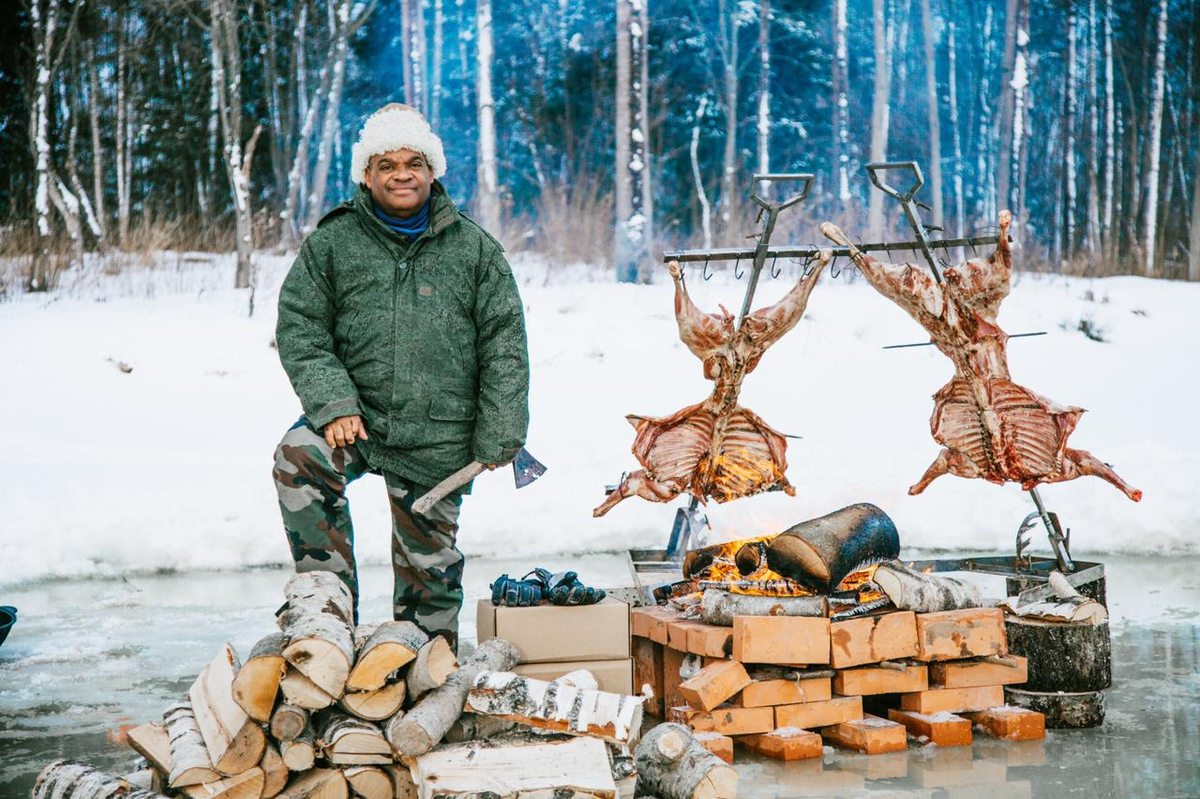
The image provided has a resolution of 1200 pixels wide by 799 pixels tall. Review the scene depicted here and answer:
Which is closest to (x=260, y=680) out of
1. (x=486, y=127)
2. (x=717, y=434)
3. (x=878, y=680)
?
(x=878, y=680)

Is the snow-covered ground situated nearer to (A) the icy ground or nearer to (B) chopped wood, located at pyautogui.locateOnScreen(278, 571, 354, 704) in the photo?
(A) the icy ground

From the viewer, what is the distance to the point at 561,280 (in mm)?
13195

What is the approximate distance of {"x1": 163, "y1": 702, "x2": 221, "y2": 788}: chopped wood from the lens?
9.46 ft

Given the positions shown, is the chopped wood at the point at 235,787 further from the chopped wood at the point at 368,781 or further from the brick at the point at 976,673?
the brick at the point at 976,673

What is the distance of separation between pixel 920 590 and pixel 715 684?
2.83ft

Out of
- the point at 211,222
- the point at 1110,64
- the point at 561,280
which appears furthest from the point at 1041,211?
the point at 211,222

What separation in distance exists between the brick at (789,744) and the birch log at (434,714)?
3.60 ft

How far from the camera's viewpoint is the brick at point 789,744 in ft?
12.2

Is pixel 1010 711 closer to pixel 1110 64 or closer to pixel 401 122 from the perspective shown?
pixel 401 122

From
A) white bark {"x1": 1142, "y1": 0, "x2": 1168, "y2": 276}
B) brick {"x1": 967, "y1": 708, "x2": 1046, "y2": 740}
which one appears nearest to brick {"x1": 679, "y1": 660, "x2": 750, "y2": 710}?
brick {"x1": 967, "y1": 708, "x2": 1046, "y2": 740}

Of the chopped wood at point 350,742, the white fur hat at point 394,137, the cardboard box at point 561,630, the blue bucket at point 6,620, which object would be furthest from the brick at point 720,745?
the blue bucket at point 6,620

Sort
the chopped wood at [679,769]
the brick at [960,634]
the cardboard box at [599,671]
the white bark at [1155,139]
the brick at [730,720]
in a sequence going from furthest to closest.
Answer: the white bark at [1155,139], the brick at [960,634], the brick at [730,720], the cardboard box at [599,671], the chopped wood at [679,769]

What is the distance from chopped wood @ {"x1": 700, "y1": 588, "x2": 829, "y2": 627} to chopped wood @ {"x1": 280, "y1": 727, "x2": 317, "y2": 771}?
1513mm

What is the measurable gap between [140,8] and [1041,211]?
438 inches
